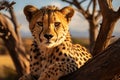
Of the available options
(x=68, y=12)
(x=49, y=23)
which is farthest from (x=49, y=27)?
(x=68, y=12)

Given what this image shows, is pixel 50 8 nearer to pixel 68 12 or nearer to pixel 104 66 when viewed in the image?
pixel 68 12

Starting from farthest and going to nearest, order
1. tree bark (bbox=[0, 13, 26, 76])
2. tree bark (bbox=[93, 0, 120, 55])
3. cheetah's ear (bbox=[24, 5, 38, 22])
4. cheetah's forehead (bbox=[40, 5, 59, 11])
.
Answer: tree bark (bbox=[0, 13, 26, 76]) < tree bark (bbox=[93, 0, 120, 55]) < cheetah's ear (bbox=[24, 5, 38, 22]) < cheetah's forehead (bbox=[40, 5, 59, 11])

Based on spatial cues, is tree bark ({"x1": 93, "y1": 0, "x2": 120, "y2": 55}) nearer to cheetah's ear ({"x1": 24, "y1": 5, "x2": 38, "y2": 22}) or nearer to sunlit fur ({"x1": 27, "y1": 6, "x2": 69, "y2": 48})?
sunlit fur ({"x1": 27, "y1": 6, "x2": 69, "y2": 48})

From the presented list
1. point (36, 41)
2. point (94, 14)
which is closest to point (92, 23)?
point (94, 14)

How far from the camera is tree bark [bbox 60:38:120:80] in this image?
3.31 meters

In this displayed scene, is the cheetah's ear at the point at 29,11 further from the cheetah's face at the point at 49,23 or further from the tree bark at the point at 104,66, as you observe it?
the tree bark at the point at 104,66

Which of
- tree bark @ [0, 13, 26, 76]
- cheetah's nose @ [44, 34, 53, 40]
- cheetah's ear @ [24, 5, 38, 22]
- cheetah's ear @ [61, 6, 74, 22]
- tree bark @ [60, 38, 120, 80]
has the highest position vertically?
cheetah's ear @ [24, 5, 38, 22]

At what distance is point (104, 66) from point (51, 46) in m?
0.58

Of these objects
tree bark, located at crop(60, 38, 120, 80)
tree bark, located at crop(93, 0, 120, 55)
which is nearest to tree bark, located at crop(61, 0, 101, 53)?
tree bark, located at crop(93, 0, 120, 55)

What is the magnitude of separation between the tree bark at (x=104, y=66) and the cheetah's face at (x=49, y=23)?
38 cm

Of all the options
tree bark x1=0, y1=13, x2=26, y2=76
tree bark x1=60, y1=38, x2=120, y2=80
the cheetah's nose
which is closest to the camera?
tree bark x1=60, y1=38, x2=120, y2=80

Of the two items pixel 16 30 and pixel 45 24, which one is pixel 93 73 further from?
pixel 16 30

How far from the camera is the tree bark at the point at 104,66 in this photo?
3.31 m

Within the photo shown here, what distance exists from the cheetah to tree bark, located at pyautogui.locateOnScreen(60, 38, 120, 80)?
220 mm
